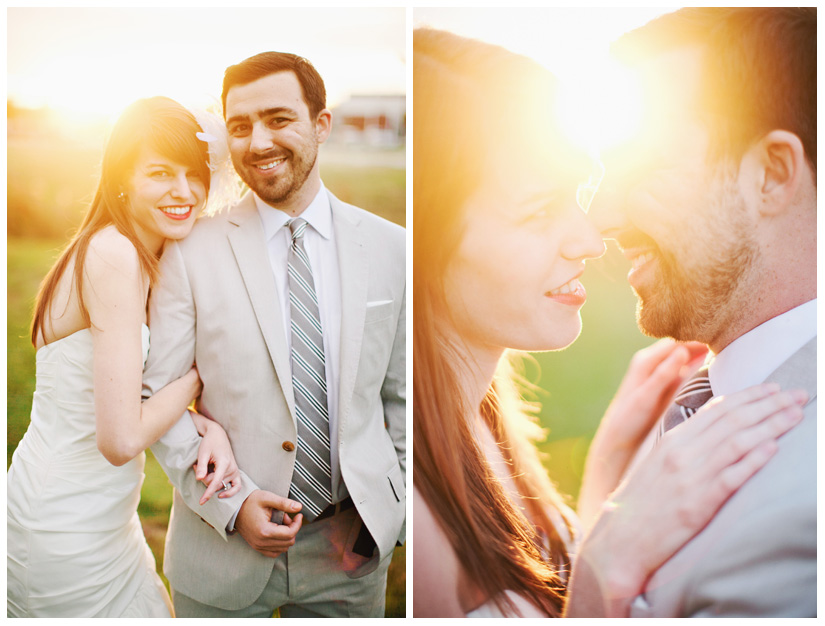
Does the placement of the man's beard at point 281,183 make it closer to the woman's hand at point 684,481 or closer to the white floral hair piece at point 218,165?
the white floral hair piece at point 218,165

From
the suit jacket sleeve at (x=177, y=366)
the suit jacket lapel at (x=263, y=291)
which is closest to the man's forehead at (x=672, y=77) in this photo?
the suit jacket lapel at (x=263, y=291)

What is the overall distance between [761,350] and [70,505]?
8.33 feet

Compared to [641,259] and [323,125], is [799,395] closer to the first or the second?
[641,259]

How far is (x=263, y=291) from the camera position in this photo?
7.49ft

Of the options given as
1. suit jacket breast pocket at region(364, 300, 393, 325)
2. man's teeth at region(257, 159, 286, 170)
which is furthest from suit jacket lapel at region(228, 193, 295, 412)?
suit jacket breast pocket at region(364, 300, 393, 325)

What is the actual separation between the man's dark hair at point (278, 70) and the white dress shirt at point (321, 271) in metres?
0.35

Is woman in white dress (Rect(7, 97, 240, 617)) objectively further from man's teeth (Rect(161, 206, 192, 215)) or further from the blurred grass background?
the blurred grass background

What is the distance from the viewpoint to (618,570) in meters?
2.30

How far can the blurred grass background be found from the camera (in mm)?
2461

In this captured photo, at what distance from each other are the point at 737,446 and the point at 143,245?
2.13m

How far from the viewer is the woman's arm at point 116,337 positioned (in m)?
2.12

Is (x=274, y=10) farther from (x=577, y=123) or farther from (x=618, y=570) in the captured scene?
(x=618, y=570)

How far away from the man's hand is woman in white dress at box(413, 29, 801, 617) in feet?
1.57

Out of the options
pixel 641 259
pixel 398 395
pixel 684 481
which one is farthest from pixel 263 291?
pixel 684 481
